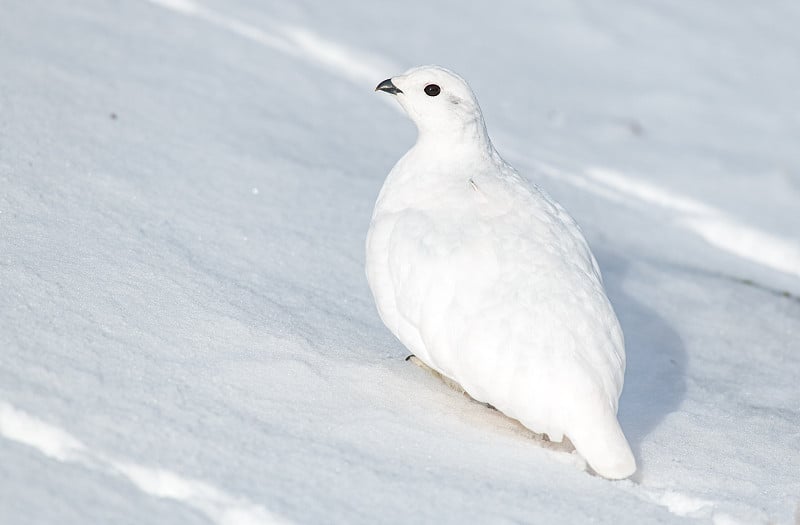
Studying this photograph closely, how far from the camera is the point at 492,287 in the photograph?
3125 millimetres

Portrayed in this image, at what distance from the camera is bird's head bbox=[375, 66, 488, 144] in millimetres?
3598

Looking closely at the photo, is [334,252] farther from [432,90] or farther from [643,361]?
[643,361]

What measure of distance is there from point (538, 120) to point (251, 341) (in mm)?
3176

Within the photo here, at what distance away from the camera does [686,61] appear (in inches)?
274

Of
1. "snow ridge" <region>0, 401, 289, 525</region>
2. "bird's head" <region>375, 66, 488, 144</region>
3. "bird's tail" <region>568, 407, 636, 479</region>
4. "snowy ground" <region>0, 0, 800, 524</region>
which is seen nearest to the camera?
"snow ridge" <region>0, 401, 289, 525</region>

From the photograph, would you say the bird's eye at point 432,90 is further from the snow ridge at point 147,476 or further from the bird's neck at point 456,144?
the snow ridge at point 147,476

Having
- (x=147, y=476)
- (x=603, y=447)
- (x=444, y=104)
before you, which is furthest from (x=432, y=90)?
(x=147, y=476)

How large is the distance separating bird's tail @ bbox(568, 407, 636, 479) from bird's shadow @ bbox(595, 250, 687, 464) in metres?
0.27

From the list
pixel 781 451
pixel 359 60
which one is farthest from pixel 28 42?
pixel 781 451

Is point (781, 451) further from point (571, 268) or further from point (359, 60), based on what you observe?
point (359, 60)

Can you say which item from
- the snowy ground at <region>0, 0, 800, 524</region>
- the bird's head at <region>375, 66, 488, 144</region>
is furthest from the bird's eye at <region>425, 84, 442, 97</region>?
the snowy ground at <region>0, 0, 800, 524</region>

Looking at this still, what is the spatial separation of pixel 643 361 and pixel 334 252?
1226mm

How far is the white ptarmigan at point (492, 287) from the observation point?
2.99 m

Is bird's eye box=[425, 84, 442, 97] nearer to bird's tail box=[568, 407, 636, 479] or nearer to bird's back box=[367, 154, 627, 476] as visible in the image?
bird's back box=[367, 154, 627, 476]
